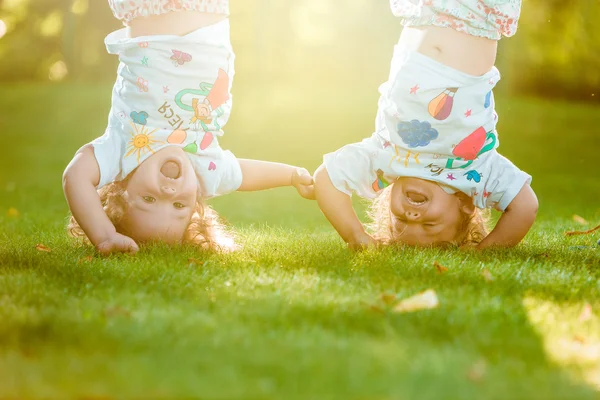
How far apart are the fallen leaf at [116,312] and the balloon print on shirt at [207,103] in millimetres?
1535

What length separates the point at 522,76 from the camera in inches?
664

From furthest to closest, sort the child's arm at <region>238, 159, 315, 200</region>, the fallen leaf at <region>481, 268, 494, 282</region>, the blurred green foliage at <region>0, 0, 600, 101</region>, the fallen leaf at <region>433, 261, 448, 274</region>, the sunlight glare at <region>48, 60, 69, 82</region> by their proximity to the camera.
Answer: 1. the sunlight glare at <region>48, 60, 69, 82</region>
2. the blurred green foliage at <region>0, 0, 600, 101</region>
3. the child's arm at <region>238, 159, 315, 200</region>
4. the fallen leaf at <region>433, 261, 448, 274</region>
5. the fallen leaf at <region>481, 268, 494, 282</region>

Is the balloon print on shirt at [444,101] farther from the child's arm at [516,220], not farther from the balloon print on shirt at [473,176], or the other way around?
the child's arm at [516,220]

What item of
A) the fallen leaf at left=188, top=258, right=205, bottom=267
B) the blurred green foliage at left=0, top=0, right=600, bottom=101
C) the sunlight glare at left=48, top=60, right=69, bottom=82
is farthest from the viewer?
the sunlight glare at left=48, top=60, right=69, bottom=82

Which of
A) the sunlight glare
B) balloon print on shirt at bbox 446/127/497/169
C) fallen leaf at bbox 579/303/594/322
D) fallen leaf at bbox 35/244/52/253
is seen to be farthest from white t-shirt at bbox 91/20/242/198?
the sunlight glare

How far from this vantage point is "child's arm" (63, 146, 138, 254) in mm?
3570

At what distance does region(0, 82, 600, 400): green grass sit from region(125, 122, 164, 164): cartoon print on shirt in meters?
0.51

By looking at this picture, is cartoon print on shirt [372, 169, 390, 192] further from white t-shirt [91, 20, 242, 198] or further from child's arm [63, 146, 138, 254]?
child's arm [63, 146, 138, 254]

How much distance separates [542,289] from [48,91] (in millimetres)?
12572

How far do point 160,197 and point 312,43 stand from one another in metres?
16.7

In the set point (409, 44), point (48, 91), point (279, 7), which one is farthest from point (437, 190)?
point (279, 7)

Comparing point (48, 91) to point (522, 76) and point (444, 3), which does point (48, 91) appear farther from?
point (444, 3)

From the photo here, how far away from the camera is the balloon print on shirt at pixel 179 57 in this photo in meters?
3.84

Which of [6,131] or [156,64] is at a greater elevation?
→ [156,64]
